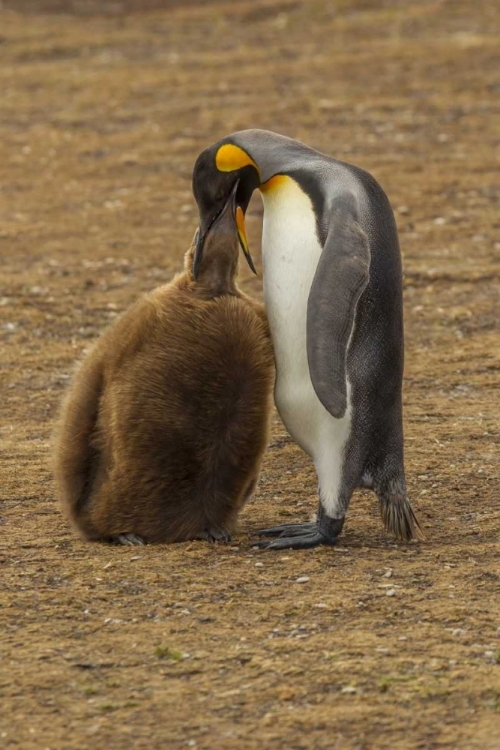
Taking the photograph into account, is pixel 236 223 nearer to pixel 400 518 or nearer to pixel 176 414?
pixel 176 414

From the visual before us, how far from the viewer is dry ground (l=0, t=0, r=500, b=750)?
3.35 metres

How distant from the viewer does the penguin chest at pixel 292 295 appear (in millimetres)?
4637

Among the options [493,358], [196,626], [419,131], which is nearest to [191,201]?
[419,131]

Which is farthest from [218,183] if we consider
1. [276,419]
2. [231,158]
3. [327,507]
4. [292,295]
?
[276,419]

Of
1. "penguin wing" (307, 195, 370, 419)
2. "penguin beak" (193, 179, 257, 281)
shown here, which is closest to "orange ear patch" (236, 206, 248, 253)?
"penguin beak" (193, 179, 257, 281)

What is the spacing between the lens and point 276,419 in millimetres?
6688

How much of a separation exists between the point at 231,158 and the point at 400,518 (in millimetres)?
1395

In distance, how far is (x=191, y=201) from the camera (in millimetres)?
10969

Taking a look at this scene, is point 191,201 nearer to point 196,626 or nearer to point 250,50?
Answer: point 250,50

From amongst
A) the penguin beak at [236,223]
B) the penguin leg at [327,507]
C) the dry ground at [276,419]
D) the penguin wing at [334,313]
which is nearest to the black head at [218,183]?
the penguin beak at [236,223]

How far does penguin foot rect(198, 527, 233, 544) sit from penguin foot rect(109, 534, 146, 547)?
0.68 feet

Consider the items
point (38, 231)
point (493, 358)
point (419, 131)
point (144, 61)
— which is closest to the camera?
point (493, 358)

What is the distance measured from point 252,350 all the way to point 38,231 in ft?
20.1

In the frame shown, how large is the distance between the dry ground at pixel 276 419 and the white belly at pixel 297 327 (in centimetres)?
33
